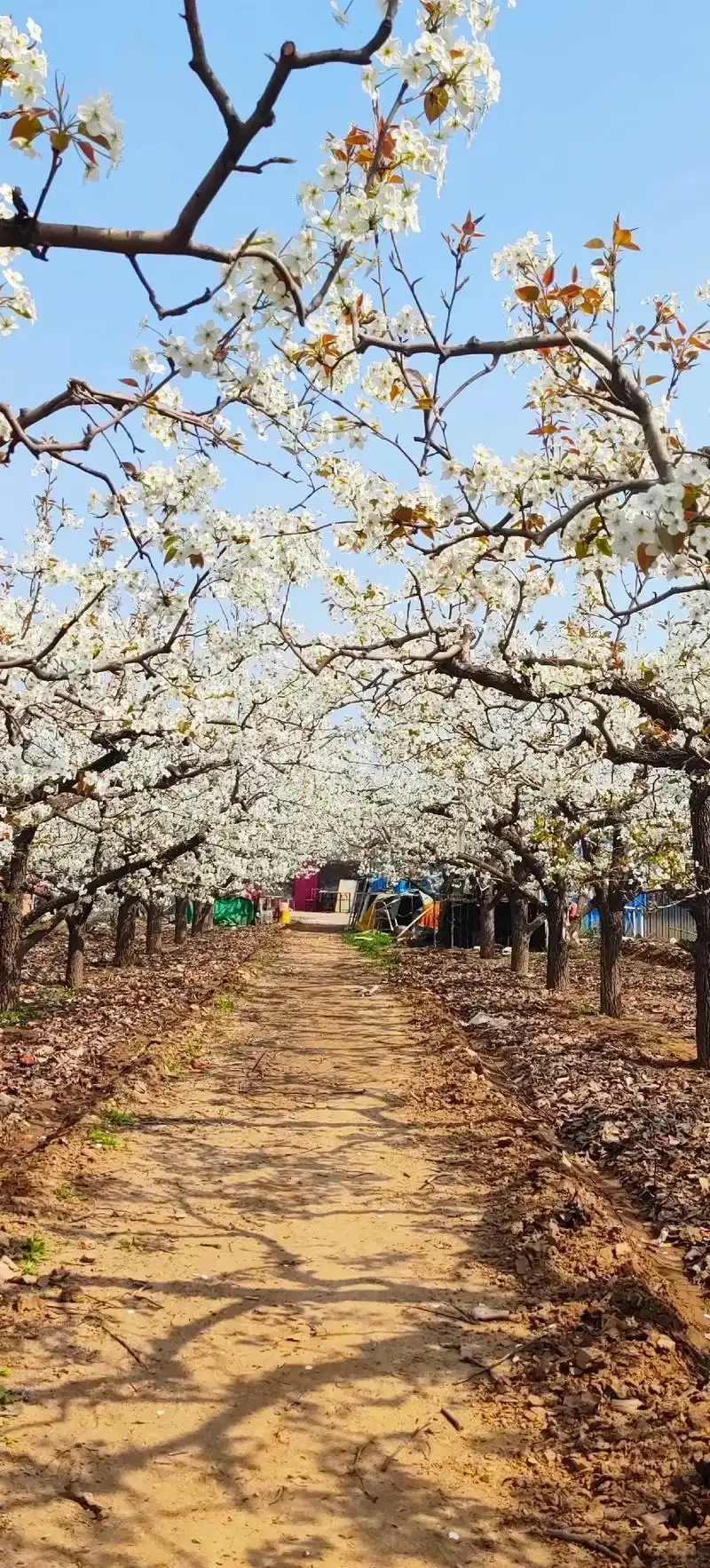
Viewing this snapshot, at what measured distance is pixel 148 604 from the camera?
311 inches

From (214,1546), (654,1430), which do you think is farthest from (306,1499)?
(654,1430)

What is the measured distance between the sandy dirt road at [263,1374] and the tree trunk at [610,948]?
790 centimetres

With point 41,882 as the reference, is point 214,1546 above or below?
below

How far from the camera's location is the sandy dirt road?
144 inches

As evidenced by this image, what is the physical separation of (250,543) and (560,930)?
466 inches

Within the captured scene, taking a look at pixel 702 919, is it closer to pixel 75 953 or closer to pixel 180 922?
pixel 75 953

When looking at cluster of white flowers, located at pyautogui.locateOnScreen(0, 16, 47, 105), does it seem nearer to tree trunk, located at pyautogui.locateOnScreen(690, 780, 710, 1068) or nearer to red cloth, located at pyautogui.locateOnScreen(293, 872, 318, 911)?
tree trunk, located at pyautogui.locateOnScreen(690, 780, 710, 1068)

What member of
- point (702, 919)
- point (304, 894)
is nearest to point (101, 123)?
point (702, 919)

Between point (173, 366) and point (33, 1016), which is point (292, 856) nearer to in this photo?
point (33, 1016)

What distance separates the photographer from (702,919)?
12039 mm

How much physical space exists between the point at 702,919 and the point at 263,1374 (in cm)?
833

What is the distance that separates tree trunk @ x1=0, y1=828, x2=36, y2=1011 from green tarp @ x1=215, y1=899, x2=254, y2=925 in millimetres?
32284

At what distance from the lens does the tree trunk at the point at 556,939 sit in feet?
61.9

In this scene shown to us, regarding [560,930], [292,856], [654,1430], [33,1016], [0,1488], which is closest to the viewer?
[0,1488]
